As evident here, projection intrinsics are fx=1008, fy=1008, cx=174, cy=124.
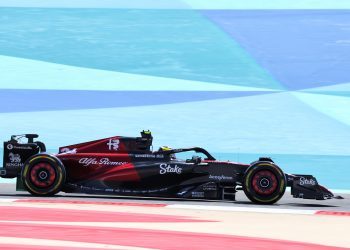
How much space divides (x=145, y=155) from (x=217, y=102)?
11.3 m

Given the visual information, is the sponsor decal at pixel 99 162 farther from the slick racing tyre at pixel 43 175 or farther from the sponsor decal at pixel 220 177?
the sponsor decal at pixel 220 177

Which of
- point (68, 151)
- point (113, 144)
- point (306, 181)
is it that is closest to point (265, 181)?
point (306, 181)

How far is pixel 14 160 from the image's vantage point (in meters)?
17.7

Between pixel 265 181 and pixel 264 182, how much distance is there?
24 mm

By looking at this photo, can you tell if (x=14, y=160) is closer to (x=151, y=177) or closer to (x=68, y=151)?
(x=68, y=151)

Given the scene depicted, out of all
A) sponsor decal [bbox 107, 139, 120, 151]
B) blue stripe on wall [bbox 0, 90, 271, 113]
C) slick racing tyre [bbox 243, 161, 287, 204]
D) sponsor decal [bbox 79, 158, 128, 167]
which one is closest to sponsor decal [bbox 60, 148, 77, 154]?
sponsor decal [bbox 79, 158, 128, 167]

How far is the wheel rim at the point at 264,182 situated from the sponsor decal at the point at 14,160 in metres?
4.13

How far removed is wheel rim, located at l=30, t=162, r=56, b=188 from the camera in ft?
56.4

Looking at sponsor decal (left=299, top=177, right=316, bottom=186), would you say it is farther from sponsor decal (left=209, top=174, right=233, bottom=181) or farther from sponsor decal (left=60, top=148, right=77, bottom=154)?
sponsor decal (left=60, top=148, right=77, bottom=154)

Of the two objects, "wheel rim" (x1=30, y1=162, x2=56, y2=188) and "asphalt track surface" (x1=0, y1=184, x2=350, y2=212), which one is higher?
"wheel rim" (x1=30, y1=162, x2=56, y2=188)

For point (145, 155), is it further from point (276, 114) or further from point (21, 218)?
point (276, 114)

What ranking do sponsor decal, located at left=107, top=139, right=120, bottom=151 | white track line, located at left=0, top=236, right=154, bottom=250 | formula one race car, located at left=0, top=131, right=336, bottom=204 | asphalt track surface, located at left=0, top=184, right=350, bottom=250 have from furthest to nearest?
1. sponsor decal, located at left=107, top=139, right=120, bottom=151
2. formula one race car, located at left=0, top=131, right=336, bottom=204
3. asphalt track surface, located at left=0, top=184, right=350, bottom=250
4. white track line, located at left=0, top=236, right=154, bottom=250

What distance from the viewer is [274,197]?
16891mm

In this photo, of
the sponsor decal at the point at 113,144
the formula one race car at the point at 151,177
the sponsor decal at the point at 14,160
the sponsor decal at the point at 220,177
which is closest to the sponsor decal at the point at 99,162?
the formula one race car at the point at 151,177
